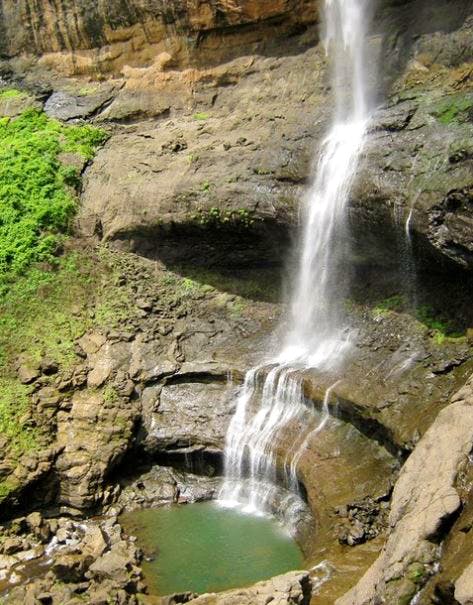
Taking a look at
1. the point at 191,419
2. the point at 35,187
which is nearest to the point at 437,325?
the point at 191,419

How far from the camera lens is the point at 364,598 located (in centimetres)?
752

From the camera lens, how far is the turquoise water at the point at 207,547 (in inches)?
413

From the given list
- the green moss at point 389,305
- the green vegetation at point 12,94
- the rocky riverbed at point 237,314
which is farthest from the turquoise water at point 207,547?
the green vegetation at point 12,94

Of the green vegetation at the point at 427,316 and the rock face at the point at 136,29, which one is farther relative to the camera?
the rock face at the point at 136,29

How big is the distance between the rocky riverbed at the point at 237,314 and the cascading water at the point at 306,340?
281 millimetres

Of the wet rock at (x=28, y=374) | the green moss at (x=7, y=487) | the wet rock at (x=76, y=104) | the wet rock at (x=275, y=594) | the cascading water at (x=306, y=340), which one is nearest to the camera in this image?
the wet rock at (x=275, y=594)

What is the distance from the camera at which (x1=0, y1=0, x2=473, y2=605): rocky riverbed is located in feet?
32.3

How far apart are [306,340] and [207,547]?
5.63m

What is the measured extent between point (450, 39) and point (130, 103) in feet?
33.3

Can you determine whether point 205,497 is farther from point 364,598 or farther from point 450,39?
point 450,39

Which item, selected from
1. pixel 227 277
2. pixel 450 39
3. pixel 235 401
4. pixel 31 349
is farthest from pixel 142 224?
pixel 450 39

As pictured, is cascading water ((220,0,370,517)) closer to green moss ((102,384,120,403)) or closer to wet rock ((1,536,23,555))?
green moss ((102,384,120,403))

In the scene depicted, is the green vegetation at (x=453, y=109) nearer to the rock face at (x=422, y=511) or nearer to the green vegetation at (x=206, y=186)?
the green vegetation at (x=206, y=186)

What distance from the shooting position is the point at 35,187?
19.1 meters
